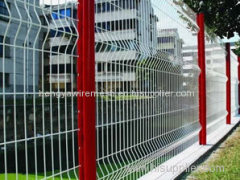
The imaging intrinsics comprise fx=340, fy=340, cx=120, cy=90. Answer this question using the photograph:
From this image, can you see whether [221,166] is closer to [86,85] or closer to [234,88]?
[86,85]

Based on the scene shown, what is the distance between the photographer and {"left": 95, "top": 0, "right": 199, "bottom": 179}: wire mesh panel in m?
2.78

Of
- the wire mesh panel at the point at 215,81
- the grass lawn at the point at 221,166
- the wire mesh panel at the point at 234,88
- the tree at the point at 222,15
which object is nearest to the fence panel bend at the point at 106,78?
the grass lawn at the point at 221,166

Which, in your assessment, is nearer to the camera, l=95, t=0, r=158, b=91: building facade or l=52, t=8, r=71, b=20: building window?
l=52, t=8, r=71, b=20: building window

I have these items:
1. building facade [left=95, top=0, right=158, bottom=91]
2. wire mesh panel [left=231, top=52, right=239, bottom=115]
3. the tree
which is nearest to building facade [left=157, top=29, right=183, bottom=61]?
building facade [left=95, top=0, right=158, bottom=91]

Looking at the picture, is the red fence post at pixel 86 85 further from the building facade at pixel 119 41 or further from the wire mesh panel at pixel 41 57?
the building facade at pixel 119 41

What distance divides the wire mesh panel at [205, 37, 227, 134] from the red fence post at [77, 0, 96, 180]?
14.7ft

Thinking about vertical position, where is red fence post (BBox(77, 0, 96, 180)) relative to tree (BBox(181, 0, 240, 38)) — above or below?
below

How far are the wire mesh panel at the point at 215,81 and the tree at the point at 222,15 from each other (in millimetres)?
2502

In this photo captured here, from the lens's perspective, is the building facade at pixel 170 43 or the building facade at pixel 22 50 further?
the building facade at pixel 170 43

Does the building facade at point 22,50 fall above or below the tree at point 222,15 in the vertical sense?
below

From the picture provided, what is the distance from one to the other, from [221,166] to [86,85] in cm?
264

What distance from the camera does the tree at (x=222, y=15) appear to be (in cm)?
1068

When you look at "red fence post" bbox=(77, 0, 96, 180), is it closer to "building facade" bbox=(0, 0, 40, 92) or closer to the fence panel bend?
the fence panel bend

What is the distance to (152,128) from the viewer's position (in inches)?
146
